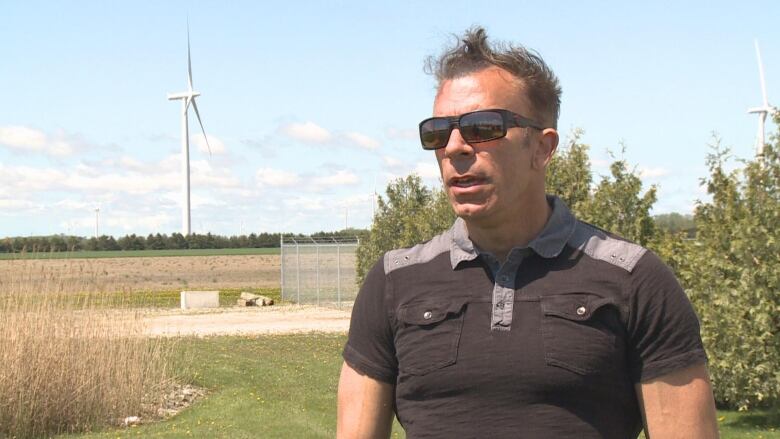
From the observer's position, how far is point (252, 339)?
73.2ft

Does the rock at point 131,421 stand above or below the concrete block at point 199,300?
below

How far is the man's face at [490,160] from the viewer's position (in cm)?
222

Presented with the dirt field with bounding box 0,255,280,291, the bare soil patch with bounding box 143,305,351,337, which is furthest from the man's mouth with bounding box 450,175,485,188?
the dirt field with bounding box 0,255,280,291

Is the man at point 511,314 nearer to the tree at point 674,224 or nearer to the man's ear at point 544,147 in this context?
the man's ear at point 544,147

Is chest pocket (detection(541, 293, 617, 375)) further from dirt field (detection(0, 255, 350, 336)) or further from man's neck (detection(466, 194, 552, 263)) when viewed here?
dirt field (detection(0, 255, 350, 336))

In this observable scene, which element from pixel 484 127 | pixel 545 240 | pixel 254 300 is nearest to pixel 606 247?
pixel 545 240

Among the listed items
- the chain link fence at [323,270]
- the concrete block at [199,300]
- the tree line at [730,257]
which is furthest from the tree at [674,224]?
the concrete block at [199,300]

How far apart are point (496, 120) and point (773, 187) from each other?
368 inches

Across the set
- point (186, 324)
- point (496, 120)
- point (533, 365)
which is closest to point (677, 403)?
point (533, 365)

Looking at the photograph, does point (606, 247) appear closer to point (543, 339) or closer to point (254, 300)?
point (543, 339)

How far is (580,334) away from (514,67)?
61 cm

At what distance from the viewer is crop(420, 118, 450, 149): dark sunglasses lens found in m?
2.32

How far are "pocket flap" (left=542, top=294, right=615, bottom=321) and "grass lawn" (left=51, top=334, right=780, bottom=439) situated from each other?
8946mm

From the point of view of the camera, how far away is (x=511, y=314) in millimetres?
2170
